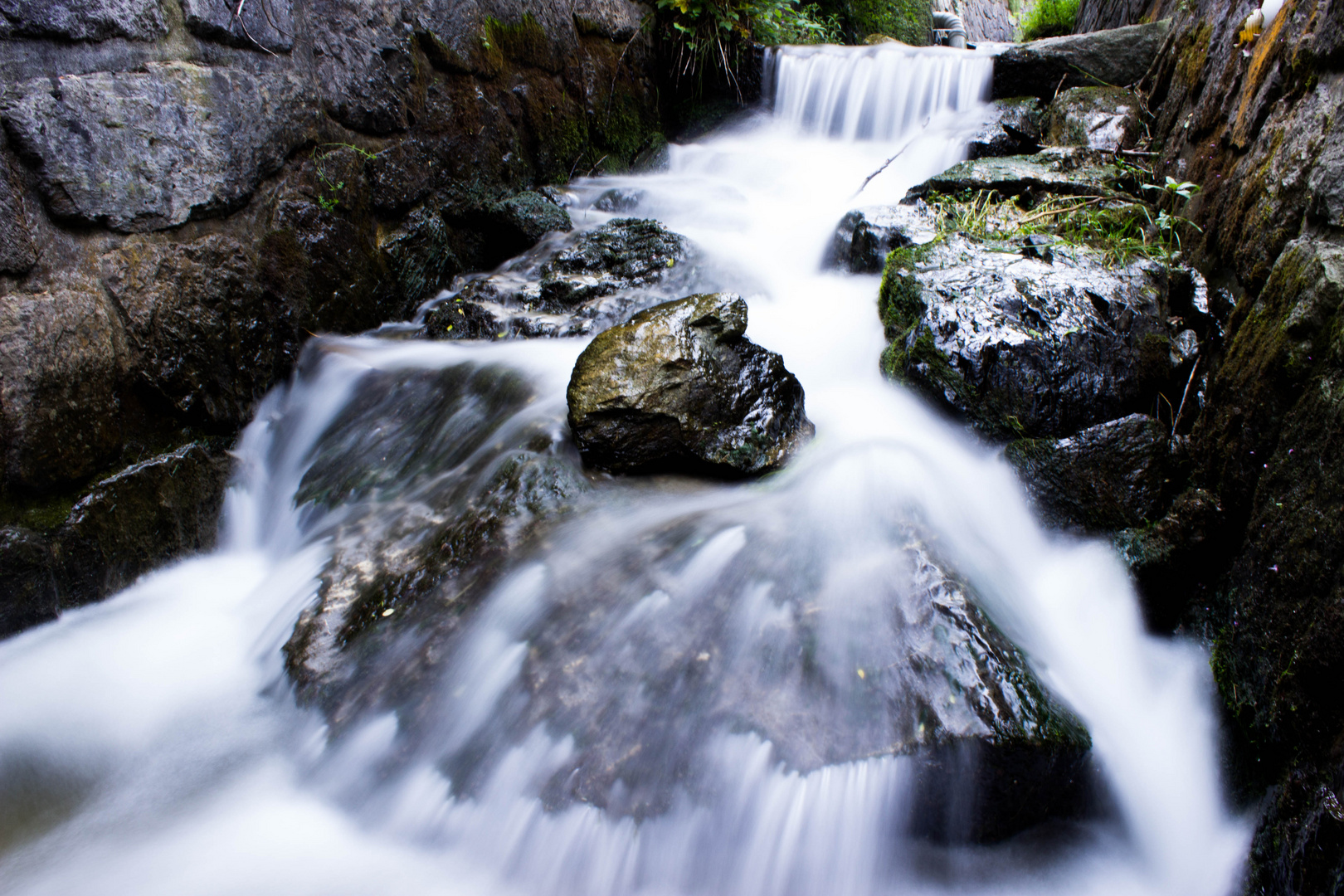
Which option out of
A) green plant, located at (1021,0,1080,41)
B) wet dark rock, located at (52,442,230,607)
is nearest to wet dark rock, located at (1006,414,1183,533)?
wet dark rock, located at (52,442,230,607)

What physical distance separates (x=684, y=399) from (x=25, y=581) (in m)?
2.48

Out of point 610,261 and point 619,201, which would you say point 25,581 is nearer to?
point 610,261

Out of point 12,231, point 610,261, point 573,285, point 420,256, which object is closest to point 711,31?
point 610,261

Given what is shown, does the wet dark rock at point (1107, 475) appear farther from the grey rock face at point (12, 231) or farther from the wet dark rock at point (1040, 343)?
the grey rock face at point (12, 231)

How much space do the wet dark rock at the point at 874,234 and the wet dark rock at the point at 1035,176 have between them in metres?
0.31

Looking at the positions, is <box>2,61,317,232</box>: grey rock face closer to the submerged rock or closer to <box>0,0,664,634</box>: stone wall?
<box>0,0,664,634</box>: stone wall

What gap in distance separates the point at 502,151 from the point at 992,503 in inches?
166

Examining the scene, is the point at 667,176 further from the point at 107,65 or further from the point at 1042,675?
the point at 1042,675

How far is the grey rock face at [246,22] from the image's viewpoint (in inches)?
118

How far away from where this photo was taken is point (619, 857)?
1.75 metres

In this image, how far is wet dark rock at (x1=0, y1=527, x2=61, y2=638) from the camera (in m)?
2.43

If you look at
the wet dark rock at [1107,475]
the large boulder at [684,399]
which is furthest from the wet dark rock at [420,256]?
the wet dark rock at [1107,475]

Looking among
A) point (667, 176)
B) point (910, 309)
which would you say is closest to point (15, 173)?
point (910, 309)

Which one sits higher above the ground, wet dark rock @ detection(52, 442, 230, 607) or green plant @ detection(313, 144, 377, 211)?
green plant @ detection(313, 144, 377, 211)
